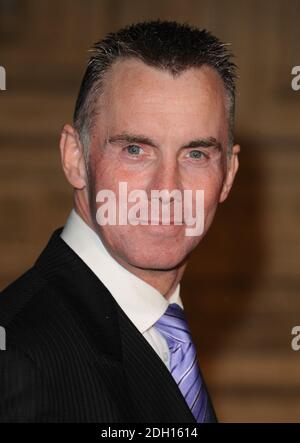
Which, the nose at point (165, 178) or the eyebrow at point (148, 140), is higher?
the eyebrow at point (148, 140)

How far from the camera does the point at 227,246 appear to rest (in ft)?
11.3

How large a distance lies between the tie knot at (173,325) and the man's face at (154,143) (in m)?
0.08

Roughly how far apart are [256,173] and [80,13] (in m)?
0.82

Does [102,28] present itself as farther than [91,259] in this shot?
Yes

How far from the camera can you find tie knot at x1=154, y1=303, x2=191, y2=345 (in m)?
1.38

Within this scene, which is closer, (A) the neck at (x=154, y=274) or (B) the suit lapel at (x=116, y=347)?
(B) the suit lapel at (x=116, y=347)

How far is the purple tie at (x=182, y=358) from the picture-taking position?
4.52 feet

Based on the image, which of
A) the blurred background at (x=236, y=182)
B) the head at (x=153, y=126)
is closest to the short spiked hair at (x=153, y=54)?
the head at (x=153, y=126)

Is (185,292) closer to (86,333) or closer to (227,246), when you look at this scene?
(227,246)

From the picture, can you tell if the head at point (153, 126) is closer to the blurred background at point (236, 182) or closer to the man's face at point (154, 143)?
the man's face at point (154, 143)

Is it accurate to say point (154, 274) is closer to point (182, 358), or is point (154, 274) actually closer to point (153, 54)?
point (182, 358)

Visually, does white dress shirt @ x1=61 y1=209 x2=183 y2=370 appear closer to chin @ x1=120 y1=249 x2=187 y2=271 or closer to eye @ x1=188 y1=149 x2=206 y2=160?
chin @ x1=120 y1=249 x2=187 y2=271

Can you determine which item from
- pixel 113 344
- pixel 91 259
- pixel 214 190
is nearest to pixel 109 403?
pixel 113 344

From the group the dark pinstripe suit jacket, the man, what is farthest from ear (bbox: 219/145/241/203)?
the dark pinstripe suit jacket
